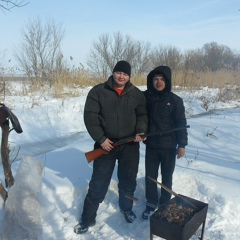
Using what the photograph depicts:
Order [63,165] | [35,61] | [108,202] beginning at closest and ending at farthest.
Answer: [108,202]
[63,165]
[35,61]

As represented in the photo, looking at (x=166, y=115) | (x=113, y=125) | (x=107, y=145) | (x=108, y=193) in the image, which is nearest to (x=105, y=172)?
(x=107, y=145)

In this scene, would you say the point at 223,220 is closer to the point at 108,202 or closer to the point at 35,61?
the point at 108,202

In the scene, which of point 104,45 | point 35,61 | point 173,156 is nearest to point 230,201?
point 173,156

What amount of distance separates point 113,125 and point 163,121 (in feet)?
1.93

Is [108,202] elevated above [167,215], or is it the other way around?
[167,215]

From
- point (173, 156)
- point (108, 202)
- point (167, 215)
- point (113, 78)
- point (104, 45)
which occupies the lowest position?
point (108, 202)

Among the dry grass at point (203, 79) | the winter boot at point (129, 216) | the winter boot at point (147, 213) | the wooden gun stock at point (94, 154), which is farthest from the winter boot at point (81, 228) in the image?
the dry grass at point (203, 79)

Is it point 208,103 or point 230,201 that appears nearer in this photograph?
point 230,201

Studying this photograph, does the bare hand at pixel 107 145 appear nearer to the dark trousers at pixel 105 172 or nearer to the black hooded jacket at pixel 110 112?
the black hooded jacket at pixel 110 112

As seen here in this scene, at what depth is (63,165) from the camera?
409 cm

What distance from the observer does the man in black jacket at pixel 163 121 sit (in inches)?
111

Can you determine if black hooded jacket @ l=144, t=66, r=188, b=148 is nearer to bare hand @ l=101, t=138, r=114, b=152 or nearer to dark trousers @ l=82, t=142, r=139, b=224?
dark trousers @ l=82, t=142, r=139, b=224

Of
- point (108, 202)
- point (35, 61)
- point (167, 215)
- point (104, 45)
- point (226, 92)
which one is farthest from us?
point (104, 45)

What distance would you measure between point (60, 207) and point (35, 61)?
46.4 ft
